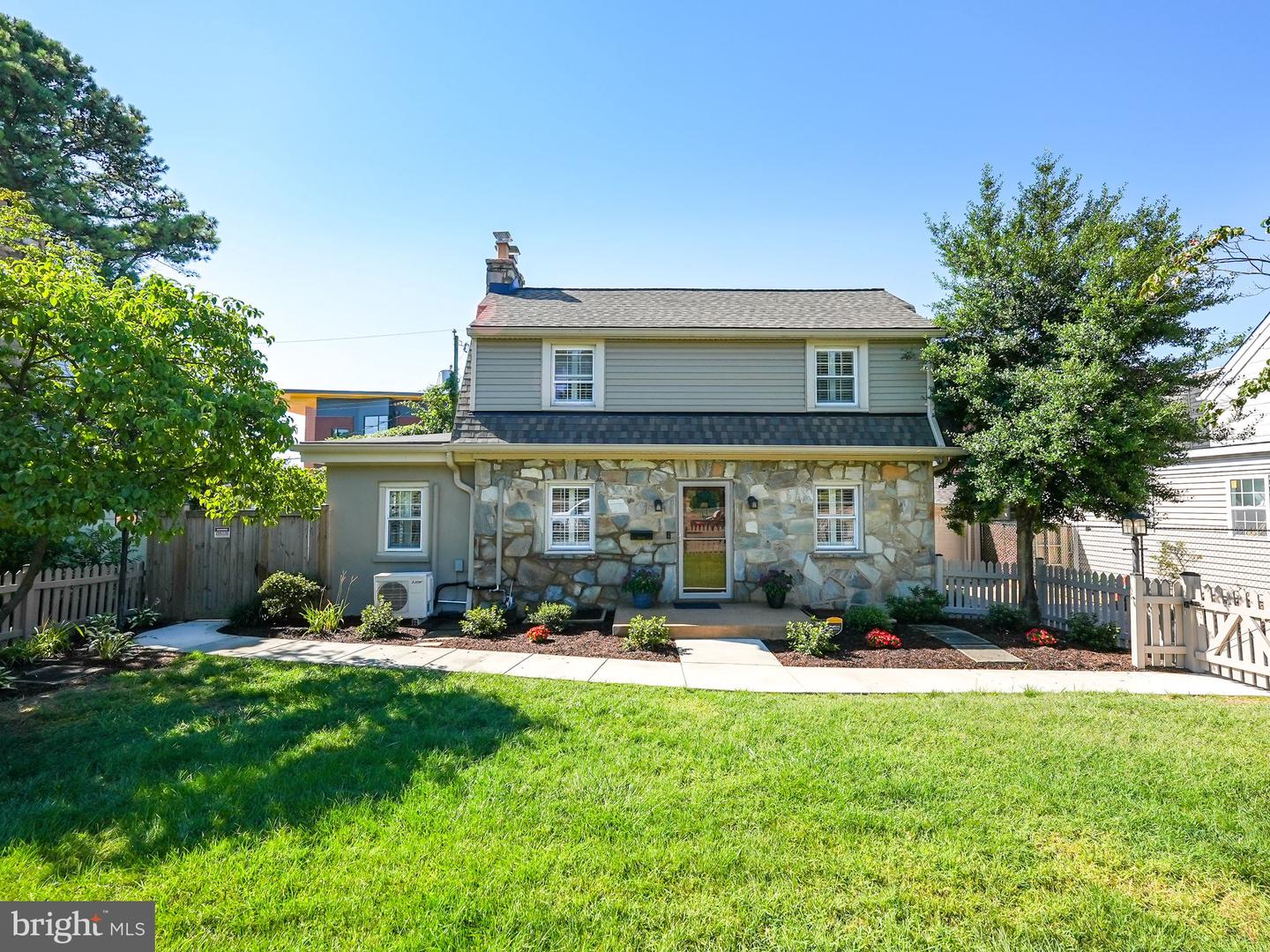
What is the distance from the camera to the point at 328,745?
452 cm

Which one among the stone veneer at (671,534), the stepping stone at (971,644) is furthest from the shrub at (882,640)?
the stone veneer at (671,534)

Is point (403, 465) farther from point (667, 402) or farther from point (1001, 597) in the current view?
point (1001, 597)

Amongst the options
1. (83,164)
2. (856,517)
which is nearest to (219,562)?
(856,517)

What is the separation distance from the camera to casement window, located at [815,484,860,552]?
10414 mm

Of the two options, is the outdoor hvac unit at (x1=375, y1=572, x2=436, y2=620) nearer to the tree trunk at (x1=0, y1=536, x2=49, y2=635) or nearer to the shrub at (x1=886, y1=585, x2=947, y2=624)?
the tree trunk at (x1=0, y1=536, x2=49, y2=635)

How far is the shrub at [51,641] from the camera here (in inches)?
277

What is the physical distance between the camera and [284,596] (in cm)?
940

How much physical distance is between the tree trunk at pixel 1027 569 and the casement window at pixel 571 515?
23.5 feet

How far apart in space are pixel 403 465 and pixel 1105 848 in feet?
33.0

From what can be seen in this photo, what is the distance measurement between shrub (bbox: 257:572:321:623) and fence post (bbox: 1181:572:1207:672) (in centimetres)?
1211

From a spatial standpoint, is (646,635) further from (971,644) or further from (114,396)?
(114,396)

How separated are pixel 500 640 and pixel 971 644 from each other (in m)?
6.61

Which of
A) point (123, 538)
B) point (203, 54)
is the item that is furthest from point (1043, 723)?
point (203, 54)

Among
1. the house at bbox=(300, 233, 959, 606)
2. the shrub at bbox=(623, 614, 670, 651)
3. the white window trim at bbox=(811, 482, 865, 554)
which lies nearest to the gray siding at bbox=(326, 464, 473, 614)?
the house at bbox=(300, 233, 959, 606)
